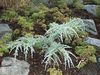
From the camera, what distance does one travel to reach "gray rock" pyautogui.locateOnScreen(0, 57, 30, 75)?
3.51 m

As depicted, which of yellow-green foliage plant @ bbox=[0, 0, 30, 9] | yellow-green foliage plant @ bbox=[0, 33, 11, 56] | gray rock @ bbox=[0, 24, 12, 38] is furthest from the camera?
yellow-green foliage plant @ bbox=[0, 0, 30, 9]

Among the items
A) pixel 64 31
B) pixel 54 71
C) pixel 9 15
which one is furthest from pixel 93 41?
pixel 9 15

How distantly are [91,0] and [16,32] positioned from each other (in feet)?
6.26

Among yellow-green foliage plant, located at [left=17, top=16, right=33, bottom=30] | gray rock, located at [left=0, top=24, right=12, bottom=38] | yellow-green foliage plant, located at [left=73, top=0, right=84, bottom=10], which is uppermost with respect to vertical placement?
yellow-green foliage plant, located at [left=17, top=16, right=33, bottom=30]

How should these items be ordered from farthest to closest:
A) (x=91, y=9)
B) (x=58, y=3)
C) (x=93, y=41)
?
(x=91, y=9), (x=58, y=3), (x=93, y=41)

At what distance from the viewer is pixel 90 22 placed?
4555 millimetres

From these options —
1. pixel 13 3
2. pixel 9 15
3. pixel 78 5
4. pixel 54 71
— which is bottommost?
pixel 54 71

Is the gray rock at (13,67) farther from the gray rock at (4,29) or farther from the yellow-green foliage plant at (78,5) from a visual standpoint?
the yellow-green foliage plant at (78,5)

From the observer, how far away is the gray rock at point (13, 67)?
3.51m

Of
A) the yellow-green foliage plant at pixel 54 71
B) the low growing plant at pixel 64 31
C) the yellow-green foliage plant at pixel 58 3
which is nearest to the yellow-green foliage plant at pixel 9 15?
the low growing plant at pixel 64 31

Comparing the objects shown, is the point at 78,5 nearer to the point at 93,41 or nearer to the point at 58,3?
the point at 58,3

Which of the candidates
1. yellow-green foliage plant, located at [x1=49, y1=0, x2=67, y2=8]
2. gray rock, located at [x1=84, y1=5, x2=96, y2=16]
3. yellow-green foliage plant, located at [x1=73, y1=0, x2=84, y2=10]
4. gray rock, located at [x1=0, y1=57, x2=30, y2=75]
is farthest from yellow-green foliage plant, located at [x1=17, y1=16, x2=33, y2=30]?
gray rock, located at [x1=84, y1=5, x2=96, y2=16]

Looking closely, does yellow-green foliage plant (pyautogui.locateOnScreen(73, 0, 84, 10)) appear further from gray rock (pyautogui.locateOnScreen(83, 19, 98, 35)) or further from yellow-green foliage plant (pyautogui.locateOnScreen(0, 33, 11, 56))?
yellow-green foliage plant (pyautogui.locateOnScreen(0, 33, 11, 56))

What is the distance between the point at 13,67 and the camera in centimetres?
354
